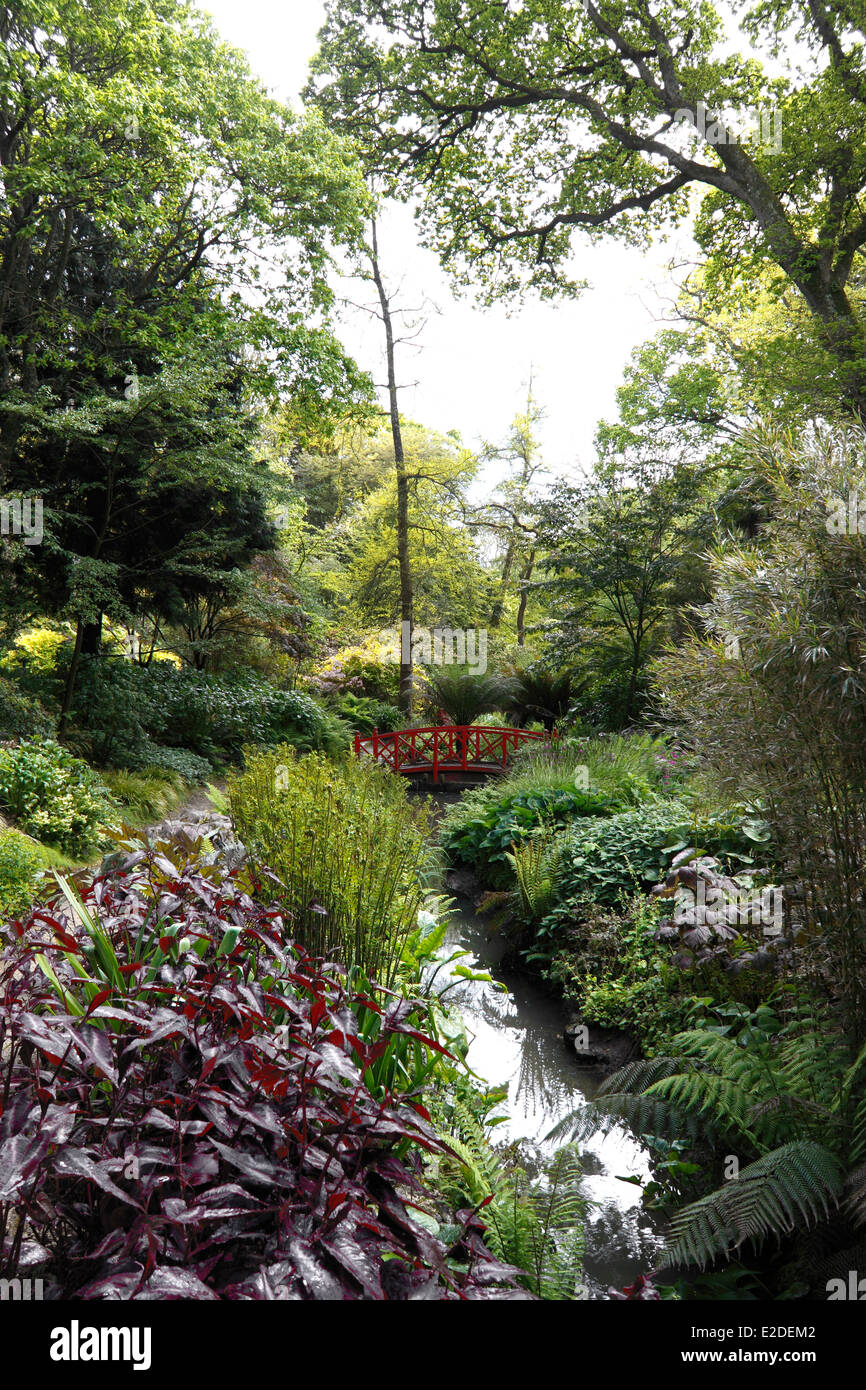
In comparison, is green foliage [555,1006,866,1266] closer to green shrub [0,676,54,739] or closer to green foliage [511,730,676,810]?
green foliage [511,730,676,810]

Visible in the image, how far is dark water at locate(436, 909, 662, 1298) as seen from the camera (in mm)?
3076

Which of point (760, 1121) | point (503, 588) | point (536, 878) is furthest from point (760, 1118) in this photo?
point (503, 588)

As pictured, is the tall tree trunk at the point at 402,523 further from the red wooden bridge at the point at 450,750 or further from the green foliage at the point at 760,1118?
the green foliage at the point at 760,1118

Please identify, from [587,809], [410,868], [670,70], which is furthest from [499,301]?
[410,868]

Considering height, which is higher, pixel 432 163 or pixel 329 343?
pixel 432 163

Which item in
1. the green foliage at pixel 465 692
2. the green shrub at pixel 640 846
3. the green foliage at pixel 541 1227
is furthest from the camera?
the green foliage at pixel 465 692

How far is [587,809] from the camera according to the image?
7.15m

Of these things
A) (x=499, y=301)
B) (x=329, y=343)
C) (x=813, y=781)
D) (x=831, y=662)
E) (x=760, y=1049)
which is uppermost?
(x=499, y=301)

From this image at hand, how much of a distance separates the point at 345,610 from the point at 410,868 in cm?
1341

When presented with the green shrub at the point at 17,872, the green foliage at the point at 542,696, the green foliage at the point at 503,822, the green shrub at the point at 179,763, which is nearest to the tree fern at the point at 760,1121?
the green shrub at the point at 17,872

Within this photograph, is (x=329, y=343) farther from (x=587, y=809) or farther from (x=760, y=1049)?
(x=760, y=1049)

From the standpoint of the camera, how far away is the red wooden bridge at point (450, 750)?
11.7m

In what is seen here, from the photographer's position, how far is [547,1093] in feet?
14.0

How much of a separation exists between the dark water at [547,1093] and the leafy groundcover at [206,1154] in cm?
142
